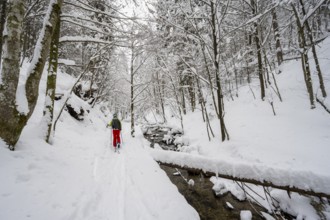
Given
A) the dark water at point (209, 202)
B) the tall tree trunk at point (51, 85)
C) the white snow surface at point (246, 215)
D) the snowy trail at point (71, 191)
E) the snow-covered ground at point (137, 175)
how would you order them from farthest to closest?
the tall tree trunk at point (51, 85), the dark water at point (209, 202), the white snow surface at point (246, 215), the snow-covered ground at point (137, 175), the snowy trail at point (71, 191)

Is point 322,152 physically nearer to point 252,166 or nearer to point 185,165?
point 252,166

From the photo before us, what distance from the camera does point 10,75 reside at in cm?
333

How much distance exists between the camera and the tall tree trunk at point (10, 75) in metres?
3.26

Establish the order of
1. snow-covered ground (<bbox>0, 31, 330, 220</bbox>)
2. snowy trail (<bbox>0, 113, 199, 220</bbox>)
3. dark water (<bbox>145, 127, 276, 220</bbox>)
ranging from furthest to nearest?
dark water (<bbox>145, 127, 276, 220</bbox>), snow-covered ground (<bbox>0, 31, 330, 220</bbox>), snowy trail (<bbox>0, 113, 199, 220</bbox>)

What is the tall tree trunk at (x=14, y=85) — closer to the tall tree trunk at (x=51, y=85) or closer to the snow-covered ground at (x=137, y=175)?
the snow-covered ground at (x=137, y=175)

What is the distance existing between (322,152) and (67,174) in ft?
25.2

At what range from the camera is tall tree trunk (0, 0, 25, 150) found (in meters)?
3.26

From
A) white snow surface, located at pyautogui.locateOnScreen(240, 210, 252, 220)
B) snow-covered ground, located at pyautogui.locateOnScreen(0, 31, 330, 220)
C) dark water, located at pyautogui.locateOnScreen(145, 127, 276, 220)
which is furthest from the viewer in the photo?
dark water, located at pyautogui.locateOnScreen(145, 127, 276, 220)

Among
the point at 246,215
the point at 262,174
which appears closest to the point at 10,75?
the point at 262,174

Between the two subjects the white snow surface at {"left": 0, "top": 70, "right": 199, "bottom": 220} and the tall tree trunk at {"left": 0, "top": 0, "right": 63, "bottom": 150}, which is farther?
the tall tree trunk at {"left": 0, "top": 0, "right": 63, "bottom": 150}

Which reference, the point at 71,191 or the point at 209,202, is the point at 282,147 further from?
the point at 71,191

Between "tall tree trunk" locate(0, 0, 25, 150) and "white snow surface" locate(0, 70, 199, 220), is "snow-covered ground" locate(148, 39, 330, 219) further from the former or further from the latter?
"tall tree trunk" locate(0, 0, 25, 150)

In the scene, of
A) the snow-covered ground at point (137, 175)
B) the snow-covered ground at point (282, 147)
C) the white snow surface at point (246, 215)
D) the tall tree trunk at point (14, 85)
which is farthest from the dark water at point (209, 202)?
the tall tree trunk at point (14, 85)

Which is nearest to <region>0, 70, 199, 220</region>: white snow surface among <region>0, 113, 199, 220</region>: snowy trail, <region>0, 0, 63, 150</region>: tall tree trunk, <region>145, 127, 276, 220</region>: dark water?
<region>0, 113, 199, 220</region>: snowy trail
